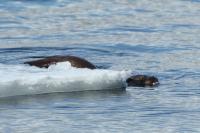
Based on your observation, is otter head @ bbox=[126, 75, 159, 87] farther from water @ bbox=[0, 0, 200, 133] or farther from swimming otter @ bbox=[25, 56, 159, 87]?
water @ bbox=[0, 0, 200, 133]

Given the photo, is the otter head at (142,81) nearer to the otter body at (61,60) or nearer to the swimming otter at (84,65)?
the swimming otter at (84,65)

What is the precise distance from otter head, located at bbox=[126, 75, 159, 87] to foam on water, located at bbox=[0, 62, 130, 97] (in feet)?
1.01

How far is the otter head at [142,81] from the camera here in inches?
474

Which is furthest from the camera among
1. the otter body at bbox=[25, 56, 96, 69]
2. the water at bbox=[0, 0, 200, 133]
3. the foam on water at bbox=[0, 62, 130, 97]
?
the otter body at bbox=[25, 56, 96, 69]

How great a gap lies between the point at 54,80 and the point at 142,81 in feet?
4.20

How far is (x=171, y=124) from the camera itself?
991 cm

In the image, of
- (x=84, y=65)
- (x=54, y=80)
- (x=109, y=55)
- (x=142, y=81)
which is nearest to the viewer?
(x=54, y=80)

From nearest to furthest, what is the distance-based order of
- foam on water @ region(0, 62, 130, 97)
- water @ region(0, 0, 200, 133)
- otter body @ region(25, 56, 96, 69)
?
water @ region(0, 0, 200, 133), foam on water @ region(0, 62, 130, 97), otter body @ region(25, 56, 96, 69)

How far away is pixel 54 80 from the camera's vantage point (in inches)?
440

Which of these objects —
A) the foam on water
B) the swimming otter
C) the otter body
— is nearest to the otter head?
the swimming otter

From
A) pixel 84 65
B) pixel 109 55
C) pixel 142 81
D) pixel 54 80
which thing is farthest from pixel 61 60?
pixel 109 55

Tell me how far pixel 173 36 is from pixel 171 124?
21.1 feet

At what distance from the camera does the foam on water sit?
1095cm

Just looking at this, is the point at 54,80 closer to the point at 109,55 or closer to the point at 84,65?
the point at 84,65
